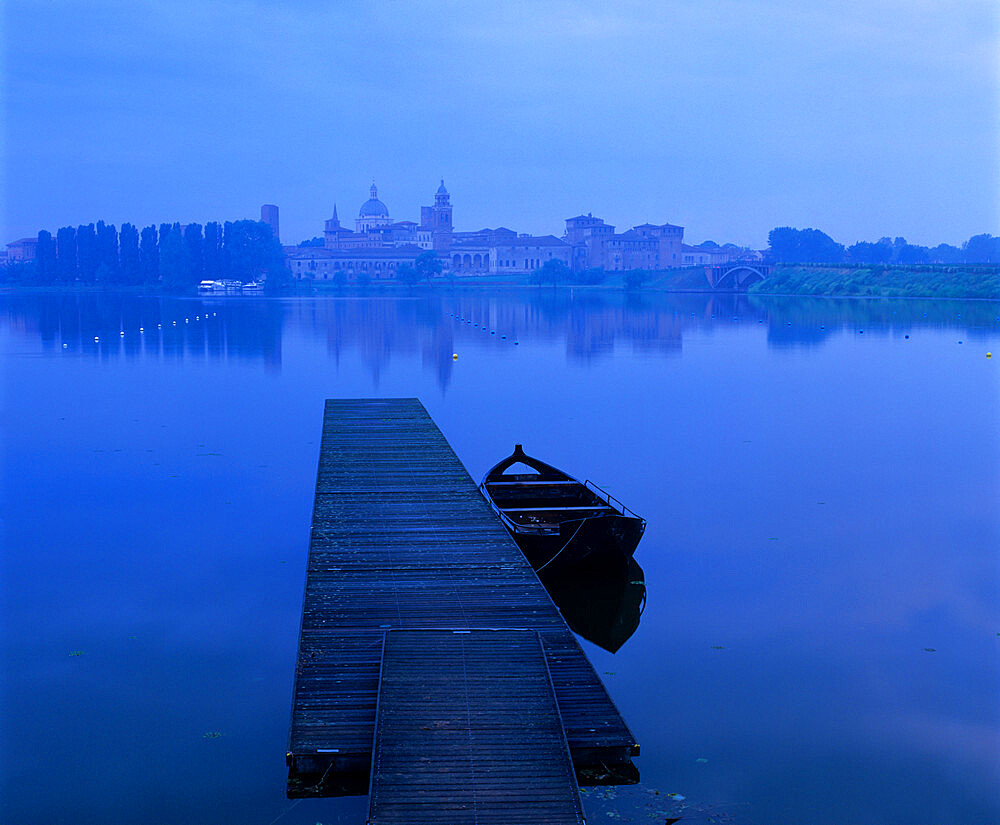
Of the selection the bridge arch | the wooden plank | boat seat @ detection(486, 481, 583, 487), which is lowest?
the wooden plank

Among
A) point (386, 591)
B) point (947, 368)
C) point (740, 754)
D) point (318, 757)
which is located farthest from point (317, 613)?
point (947, 368)

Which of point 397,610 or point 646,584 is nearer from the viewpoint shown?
point 397,610

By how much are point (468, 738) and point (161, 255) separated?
133526mm

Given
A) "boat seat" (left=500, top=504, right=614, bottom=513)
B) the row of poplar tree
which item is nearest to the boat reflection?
"boat seat" (left=500, top=504, right=614, bottom=513)

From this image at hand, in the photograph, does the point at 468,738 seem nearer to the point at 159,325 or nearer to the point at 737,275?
the point at 159,325

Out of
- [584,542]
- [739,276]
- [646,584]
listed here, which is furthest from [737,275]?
[584,542]

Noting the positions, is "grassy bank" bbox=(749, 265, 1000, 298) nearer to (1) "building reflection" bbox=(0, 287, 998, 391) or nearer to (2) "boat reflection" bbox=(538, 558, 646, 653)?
(1) "building reflection" bbox=(0, 287, 998, 391)

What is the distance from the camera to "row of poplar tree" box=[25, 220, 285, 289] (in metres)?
130

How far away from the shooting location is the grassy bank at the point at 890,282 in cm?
10381

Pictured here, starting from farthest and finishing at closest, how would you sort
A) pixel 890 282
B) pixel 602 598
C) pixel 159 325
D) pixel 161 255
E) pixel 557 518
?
pixel 161 255, pixel 890 282, pixel 159 325, pixel 557 518, pixel 602 598

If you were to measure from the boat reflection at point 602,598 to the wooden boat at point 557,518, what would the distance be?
0.20m

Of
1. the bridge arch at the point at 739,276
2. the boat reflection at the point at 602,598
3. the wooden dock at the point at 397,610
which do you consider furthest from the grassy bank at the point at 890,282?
the boat reflection at the point at 602,598

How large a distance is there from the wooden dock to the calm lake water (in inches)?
19.6

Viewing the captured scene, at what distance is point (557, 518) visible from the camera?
52.0 ft
